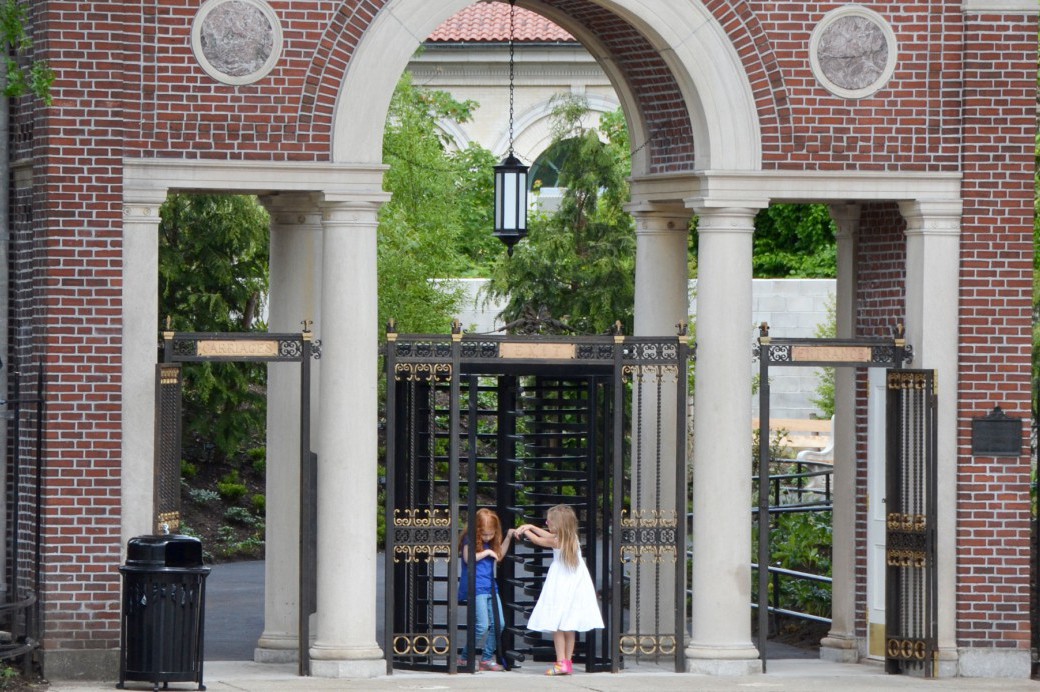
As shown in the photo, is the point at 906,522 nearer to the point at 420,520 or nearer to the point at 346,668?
the point at 420,520

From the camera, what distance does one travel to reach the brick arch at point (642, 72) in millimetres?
14664

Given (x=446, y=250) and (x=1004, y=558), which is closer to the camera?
(x=1004, y=558)

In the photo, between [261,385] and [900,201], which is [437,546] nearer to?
[900,201]

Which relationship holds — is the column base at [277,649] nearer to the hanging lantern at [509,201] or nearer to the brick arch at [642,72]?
the hanging lantern at [509,201]

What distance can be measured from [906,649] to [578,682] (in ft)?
8.56

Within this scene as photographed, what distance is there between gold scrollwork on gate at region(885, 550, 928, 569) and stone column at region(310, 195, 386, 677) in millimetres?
3991

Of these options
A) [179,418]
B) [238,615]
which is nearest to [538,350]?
[179,418]

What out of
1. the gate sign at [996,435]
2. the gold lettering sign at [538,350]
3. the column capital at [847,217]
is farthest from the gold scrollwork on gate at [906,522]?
the gold lettering sign at [538,350]

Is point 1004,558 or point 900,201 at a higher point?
point 900,201

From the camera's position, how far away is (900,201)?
607 inches

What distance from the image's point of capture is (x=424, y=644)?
1507 cm

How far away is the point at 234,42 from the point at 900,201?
523cm

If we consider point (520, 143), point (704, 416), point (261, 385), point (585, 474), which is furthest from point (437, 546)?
point (520, 143)

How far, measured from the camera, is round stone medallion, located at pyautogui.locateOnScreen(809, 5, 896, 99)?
15242mm
